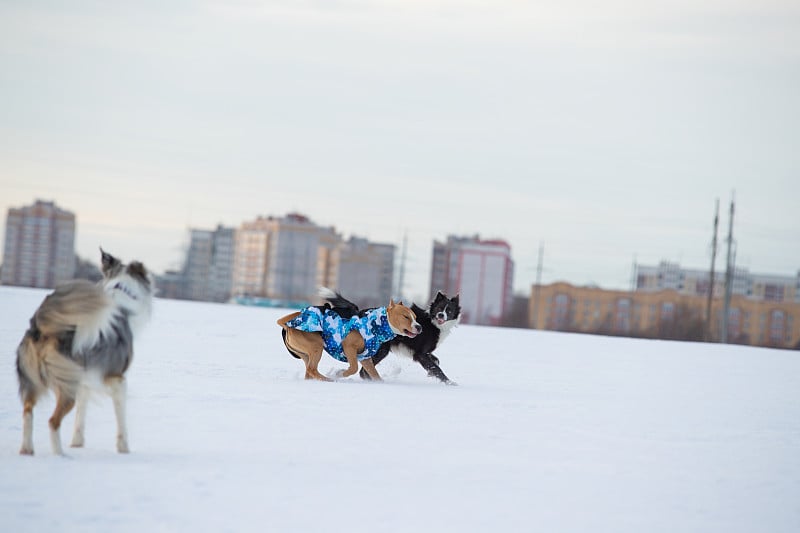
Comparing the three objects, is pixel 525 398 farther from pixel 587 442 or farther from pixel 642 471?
pixel 642 471

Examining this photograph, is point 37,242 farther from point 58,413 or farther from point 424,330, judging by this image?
point 58,413

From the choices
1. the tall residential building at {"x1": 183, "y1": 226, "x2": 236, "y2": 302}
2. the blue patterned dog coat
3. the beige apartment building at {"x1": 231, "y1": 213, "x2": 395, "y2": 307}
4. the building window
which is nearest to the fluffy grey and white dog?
the blue patterned dog coat

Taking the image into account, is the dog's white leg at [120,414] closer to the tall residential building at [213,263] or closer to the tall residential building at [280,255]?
the tall residential building at [280,255]

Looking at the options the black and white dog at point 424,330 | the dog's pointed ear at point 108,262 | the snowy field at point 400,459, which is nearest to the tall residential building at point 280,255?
the black and white dog at point 424,330

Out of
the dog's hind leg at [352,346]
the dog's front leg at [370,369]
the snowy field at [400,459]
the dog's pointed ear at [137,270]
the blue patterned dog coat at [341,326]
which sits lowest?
the snowy field at [400,459]

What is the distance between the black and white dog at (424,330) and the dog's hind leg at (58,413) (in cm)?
572

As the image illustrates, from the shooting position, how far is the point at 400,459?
6363 millimetres

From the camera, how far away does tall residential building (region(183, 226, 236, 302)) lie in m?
147

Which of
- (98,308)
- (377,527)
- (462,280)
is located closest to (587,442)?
(377,527)

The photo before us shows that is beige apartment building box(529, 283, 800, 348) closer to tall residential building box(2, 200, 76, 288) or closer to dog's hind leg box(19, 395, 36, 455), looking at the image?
tall residential building box(2, 200, 76, 288)

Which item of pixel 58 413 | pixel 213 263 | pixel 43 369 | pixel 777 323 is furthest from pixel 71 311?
pixel 213 263

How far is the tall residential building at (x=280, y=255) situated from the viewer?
133125 millimetres

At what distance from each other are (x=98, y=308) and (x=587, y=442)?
3770 millimetres

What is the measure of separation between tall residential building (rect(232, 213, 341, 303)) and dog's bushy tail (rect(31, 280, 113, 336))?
11860 cm
